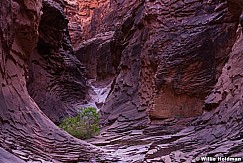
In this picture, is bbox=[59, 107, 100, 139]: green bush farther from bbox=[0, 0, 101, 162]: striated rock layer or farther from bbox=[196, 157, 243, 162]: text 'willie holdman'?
bbox=[196, 157, 243, 162]: text 'willie holdman'

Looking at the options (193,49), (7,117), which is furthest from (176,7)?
(7,117)

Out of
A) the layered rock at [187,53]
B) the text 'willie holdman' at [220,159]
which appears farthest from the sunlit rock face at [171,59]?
the text 'willie holdman' at [220,159]

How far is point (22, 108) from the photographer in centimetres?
950

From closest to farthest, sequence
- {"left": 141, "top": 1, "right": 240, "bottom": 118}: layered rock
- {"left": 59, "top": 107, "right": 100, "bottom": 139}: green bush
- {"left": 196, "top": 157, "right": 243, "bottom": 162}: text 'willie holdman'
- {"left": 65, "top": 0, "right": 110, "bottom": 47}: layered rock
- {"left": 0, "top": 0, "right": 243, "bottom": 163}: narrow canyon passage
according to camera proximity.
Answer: {"left": 196, "top": 157, "right": 243, "bottom": 162}: text 'willie holdman'
{"left": 0, "top": 0, "right": 243, "bottom": 163}: narrow canyon passage
{"left": 141, "top": 1, "right": 240, "bottom": 118}: layered rock
{"left": 59, "top": 107, "right": 100, "bottom": 139}: green bush
{"left": 65, "top": 0, "right": 110, "bottom": 47}: layered rock

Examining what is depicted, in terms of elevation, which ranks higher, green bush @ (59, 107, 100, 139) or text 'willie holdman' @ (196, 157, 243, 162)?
green bush @ (59, 107, 100, 139)

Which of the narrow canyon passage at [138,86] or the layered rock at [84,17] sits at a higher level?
the layered rock at [84,17]

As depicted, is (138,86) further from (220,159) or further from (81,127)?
(220,159)

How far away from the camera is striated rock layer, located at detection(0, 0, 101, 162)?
27.6ft

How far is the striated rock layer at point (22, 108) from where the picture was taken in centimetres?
841

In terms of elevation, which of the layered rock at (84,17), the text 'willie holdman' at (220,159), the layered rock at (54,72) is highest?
the layered rock at (84,17)

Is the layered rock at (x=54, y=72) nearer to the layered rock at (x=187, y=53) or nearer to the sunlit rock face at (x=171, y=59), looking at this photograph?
the sunlit rock face at (x=171, y=59)

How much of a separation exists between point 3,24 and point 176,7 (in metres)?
9.42

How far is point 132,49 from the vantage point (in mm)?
19391

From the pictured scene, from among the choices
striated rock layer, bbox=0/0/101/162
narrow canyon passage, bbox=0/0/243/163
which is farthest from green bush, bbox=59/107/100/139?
striated rock layer, bbox=0/0/101/162
